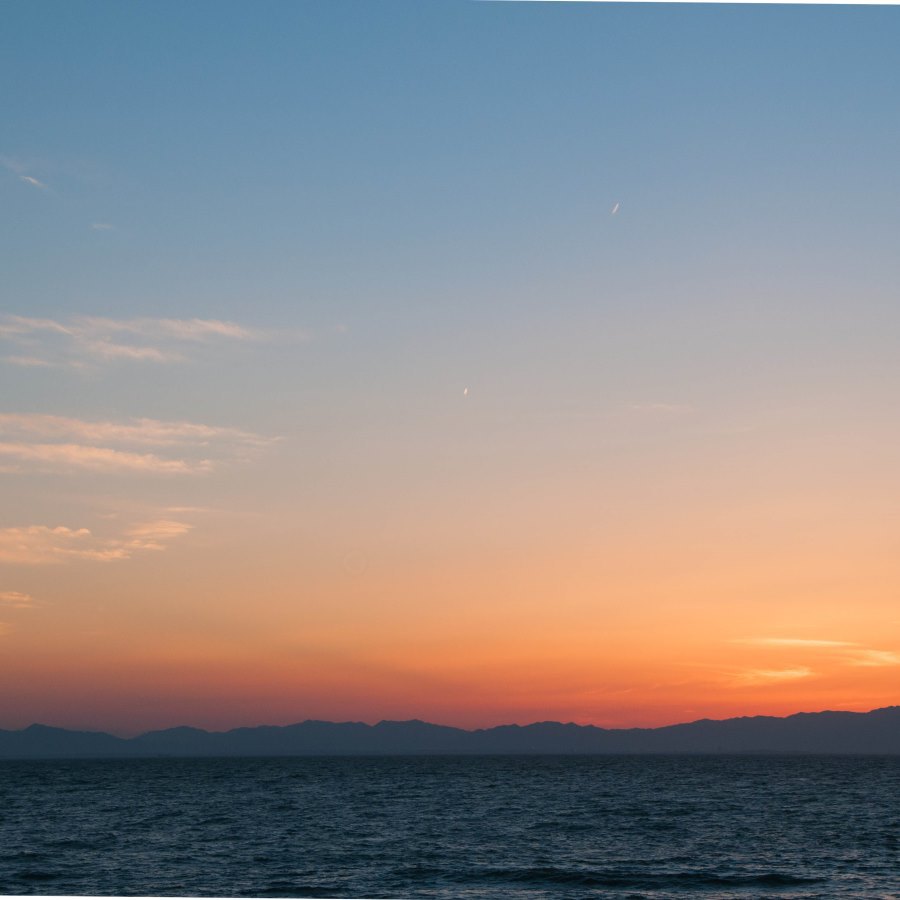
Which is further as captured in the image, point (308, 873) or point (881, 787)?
point (881, 787)

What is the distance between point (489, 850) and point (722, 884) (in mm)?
20641

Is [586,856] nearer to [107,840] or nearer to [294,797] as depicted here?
[107,840]

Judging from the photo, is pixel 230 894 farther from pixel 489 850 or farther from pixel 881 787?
pixel 881 787

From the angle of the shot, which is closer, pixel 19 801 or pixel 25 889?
pixel 25 889

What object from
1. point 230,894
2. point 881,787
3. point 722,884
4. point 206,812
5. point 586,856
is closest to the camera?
point 230,894

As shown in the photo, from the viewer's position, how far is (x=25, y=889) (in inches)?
2277

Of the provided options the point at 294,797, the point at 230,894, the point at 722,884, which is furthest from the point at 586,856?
the point at 294,797

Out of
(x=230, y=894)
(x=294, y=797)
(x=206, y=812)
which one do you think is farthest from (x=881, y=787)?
(x=230, y=894)

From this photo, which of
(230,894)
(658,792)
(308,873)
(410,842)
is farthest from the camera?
(658,792)

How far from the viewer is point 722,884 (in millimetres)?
58281

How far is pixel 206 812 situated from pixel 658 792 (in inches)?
2951

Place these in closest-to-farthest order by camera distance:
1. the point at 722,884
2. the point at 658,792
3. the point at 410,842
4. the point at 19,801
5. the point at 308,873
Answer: the point at 722,884
the point at 308,873
the point at 410,842
the point at 19,801
the point at 658,792

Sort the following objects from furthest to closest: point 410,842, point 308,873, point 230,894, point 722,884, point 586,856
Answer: point 410,842 → point 586,856 → point 308,873 → point 722,884 → point 230,894

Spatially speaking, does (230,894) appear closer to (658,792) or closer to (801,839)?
(801,839)
